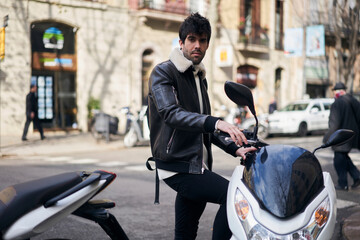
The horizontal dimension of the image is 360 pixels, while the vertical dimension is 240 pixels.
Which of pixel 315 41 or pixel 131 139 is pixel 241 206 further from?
pixel 315 41

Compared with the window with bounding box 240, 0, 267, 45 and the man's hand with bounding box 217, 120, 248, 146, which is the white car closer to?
the window with bounding box 240, 0, 267, 45

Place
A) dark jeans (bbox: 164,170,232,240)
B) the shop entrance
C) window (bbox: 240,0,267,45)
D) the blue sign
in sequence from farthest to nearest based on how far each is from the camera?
window (bbox: 240,0,267,45) → the blue sign → the shop entrance → dark jeans (bbox: 164,170,232,240)

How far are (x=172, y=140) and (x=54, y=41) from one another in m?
17.5

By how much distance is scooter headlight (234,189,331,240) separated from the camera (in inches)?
84.1

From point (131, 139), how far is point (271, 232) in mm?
13370

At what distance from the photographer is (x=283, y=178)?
2.28 m

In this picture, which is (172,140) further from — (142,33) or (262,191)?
(142,33)

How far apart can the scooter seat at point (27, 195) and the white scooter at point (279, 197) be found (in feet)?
2.71

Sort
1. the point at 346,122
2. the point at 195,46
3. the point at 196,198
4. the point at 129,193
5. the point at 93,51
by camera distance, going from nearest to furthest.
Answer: the point at 196,198 < the point at 195,46 < the point at 129,193 < the point at 346,122 < the point at 93,51

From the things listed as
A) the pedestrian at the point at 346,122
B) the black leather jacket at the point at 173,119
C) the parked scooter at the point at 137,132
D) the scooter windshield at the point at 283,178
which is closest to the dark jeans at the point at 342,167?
the pedestrian at the point at 346,122

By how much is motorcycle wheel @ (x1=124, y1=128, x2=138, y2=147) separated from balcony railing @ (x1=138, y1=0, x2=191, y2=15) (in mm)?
7999

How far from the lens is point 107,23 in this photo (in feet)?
67.9

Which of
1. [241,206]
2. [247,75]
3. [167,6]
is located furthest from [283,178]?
[247,75]

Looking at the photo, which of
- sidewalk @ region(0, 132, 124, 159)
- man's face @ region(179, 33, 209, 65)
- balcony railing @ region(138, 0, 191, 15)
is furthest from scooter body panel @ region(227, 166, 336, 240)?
balcony railing @ region(138, 0, 191, 15)
